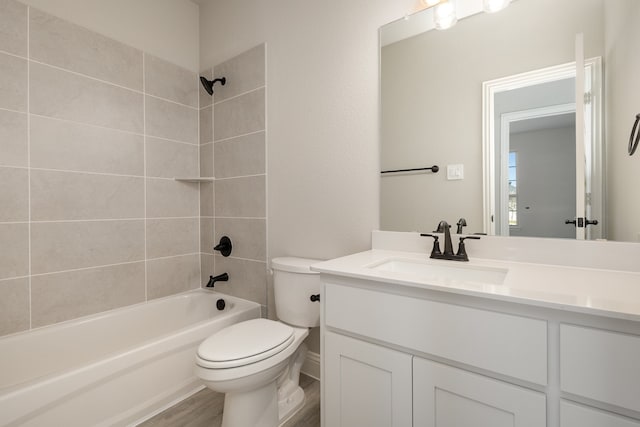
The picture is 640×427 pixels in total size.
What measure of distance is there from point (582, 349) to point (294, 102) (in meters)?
1.72

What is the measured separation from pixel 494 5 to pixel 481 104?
0.40 metres

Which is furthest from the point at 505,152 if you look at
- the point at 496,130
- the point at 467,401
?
the point at 467,401

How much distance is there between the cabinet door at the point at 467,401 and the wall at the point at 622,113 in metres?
0.71

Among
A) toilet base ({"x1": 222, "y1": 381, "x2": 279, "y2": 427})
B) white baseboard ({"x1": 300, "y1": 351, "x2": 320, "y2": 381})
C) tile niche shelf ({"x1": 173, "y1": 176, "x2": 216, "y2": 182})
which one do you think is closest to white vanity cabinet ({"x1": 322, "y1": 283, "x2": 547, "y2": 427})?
toilet base ({"x1": 222, "y1": 381, "x2": 279, "y2": 427})

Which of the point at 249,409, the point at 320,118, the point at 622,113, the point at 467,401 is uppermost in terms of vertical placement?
the point at 320,118

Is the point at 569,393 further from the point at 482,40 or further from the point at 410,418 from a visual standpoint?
the point at 482,40

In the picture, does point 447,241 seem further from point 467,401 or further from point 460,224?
point 467,401

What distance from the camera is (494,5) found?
121 centimetres

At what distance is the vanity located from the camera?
2.15 feet

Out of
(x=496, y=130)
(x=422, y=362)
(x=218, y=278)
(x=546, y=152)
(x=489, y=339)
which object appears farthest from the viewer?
(x=218, y=278)

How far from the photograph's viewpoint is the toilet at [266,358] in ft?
3.78

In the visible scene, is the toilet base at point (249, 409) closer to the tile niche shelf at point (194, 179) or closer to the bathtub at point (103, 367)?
the bathtub at point (103, 367)

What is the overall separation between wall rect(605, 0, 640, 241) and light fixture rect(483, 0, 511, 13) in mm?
342

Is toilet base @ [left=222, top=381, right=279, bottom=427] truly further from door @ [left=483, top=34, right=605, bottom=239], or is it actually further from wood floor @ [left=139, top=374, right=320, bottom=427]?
door @ [left=483, top=34, right=605, bottom=239]
